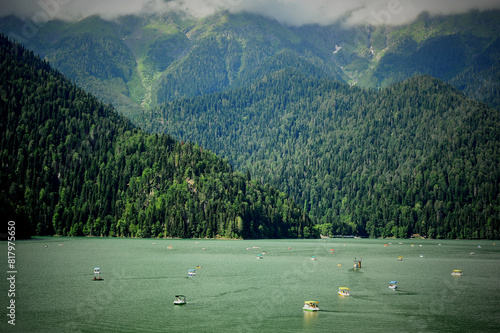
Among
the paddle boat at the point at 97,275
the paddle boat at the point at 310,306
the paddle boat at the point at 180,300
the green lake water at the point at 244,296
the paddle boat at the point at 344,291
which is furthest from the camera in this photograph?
the paddle boat at the point at 97,275

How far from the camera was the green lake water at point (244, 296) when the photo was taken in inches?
2953

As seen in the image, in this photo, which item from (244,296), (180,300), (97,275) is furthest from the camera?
(97,275)

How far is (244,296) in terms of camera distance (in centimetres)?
9488

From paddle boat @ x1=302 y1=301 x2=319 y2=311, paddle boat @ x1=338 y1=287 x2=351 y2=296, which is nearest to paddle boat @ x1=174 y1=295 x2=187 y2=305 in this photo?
paddle boat @ x1=302 y1=301 x2=319 y2=311

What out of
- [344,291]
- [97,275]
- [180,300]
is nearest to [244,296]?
[180,300]

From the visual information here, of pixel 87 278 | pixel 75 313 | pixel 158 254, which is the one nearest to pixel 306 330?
pixel 75 313

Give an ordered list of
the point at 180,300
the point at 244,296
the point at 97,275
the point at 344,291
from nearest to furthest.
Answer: the point at 180,300, the point at 244,296, the point at 344,291, the point at 97,275

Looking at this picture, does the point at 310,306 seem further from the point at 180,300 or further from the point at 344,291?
the point at 180,300

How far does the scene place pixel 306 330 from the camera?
238 feet

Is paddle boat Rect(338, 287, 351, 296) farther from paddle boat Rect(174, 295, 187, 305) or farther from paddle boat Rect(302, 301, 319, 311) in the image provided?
paddle boat Rect(174, 295, 187, 305)

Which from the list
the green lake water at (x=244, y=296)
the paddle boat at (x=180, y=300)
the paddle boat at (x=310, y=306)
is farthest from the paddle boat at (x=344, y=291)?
the paddle boat at (x=180, y=300)

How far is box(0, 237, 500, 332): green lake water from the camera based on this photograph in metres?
75.0

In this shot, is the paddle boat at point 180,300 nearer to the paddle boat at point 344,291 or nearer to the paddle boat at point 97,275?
the paddle boat at point 97,275

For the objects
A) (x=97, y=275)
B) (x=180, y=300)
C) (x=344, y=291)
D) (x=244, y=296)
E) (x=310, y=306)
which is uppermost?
(x=97, y=275)
